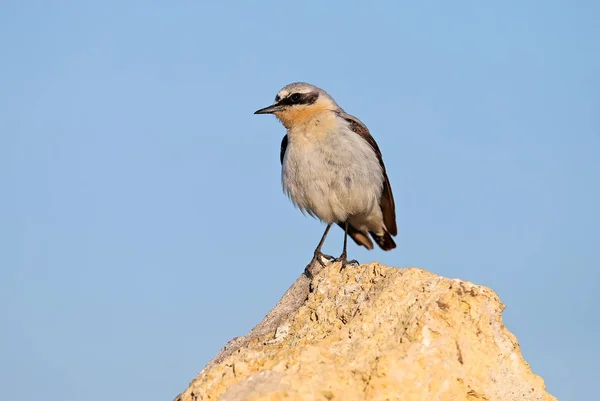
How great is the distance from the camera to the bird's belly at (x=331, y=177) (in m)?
10.2

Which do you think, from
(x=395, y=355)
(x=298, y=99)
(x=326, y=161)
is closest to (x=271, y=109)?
(x=298, y=99)

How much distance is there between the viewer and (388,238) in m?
12.1

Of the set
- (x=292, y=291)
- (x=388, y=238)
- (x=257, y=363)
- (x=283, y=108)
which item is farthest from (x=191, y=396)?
(x=388, y=238)

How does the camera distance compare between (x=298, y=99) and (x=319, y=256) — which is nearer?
(x=319, y=256)

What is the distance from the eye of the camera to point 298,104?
10805mm

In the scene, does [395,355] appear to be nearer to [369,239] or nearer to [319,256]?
[319,256]

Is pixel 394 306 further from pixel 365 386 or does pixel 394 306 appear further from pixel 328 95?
pixel 328 95

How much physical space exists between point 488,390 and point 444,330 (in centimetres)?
48

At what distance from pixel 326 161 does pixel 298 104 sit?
3.39 feet

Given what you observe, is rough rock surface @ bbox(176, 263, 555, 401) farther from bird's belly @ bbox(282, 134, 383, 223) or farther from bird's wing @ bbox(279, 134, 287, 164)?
bird's wing @ bbox(279, 134, 287, 164)

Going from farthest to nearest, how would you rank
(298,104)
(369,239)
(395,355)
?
(369,239), (298,104), (395,355)

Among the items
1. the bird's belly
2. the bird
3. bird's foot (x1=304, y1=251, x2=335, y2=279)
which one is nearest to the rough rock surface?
bird's foot (x1=304, y1=251, x2=335, y2=279)

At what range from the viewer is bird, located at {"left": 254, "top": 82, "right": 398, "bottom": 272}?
1017 centimetres

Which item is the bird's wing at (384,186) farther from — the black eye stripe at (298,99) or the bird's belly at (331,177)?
the black eye stripe at (298,99)
